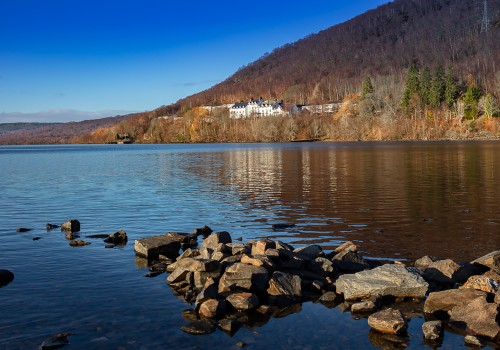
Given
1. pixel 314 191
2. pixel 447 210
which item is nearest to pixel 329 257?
pixel 447 210

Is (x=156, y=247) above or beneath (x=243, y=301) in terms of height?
above

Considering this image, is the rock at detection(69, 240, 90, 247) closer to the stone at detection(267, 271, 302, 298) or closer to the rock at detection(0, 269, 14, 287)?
the rock at detection(0, 269, 14, 287)

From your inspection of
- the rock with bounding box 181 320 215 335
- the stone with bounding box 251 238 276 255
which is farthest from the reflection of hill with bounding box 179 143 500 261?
the rock with bounding box 181 320 215 335

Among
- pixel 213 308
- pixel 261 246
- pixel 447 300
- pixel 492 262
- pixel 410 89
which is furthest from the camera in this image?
pixel 410 89

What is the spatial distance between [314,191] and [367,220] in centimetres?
1303

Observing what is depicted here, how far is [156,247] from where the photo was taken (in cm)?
1966

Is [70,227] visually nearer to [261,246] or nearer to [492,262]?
[261,246]

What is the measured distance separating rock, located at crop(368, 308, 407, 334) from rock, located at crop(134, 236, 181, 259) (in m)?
9.98

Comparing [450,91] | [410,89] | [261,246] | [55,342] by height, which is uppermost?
[410,89]

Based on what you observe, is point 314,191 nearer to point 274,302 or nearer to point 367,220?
point 367,220

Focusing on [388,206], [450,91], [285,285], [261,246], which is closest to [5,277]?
[261,246]

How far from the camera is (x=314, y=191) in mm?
39531

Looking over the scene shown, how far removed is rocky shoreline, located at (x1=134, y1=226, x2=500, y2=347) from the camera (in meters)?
12.2

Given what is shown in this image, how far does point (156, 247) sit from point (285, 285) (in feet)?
22.9
